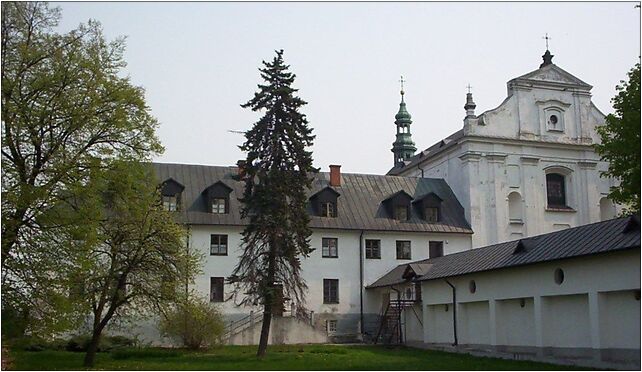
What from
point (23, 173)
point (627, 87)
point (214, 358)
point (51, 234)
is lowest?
point (214, 358)

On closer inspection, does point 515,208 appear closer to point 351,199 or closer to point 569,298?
point 351,199

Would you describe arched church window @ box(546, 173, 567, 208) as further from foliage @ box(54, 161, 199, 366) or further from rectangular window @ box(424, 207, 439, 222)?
foliage @ box(54, 161, 199, 366)

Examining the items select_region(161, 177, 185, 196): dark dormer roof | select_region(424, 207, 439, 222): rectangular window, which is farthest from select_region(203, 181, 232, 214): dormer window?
select_region(424, 207, 439, 222): rectangular window

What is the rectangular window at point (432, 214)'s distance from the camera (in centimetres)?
4359

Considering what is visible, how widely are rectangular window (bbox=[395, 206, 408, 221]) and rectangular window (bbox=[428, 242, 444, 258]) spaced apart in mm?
2024

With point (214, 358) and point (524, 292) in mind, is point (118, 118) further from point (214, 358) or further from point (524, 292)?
point (524, 292)

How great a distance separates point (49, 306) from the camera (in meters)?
21.2

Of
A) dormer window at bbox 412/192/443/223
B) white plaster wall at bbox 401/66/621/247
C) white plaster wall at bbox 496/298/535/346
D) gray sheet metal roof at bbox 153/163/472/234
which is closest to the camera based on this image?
white plaster wall at bbox 496/298/535/346

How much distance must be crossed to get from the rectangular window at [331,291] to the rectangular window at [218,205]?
666cm

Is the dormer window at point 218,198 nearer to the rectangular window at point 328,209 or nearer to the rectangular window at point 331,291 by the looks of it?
the rectangular window at point 328,209

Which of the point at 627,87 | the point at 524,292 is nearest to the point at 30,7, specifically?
the point at 524,292

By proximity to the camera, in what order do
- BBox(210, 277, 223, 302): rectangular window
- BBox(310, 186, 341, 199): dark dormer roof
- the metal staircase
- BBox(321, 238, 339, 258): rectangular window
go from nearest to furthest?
the metal staircase, BBox(210, 277, 223, 302): rectangular window, BBox(321, 238, 339, 258): rectangular window, BBox(310, 186, 341, 199): dark dormer roof

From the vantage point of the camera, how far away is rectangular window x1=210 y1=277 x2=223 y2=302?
39469mm

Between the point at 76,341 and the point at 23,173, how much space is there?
1226 centimetres
